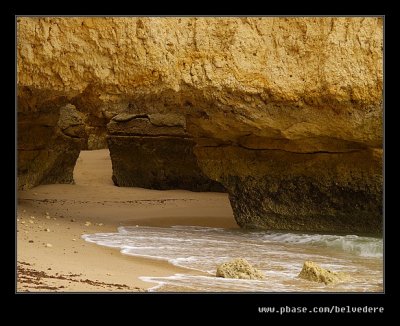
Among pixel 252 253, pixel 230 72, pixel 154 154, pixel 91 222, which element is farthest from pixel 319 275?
pixel 154 154

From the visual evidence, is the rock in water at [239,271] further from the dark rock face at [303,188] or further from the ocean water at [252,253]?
the dark rock face at [303,188]

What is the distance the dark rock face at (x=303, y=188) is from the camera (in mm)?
9789

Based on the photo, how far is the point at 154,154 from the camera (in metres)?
15.3

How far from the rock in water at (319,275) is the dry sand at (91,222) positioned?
1.11 meters

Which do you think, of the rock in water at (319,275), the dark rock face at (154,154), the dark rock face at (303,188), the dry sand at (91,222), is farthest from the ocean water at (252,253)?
the dark rock face at (154,154)

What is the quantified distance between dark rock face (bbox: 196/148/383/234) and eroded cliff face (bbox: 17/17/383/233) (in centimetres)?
7

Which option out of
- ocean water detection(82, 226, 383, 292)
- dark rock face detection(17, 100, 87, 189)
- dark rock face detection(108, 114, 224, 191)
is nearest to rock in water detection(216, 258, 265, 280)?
ocean water detection(82, 226, 383, 292)

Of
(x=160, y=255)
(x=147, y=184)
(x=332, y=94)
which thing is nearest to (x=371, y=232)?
(x=332, y=94)

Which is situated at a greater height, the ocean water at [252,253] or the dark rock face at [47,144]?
the dark rock face at [47,144]

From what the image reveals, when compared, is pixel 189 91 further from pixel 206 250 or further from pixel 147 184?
pixel 147 184

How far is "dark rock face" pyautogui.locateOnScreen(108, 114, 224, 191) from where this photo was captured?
49.6 feet

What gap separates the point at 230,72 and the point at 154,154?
6.65 meters

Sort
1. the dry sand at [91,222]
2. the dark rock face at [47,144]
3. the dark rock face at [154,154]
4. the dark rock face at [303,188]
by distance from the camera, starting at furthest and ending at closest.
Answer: the dark rock face at [154,154] → the dark rock face at [47,144] → the dark rock face at [303,188] → the dry sand at [91,222]

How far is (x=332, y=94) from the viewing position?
29.1 ft
